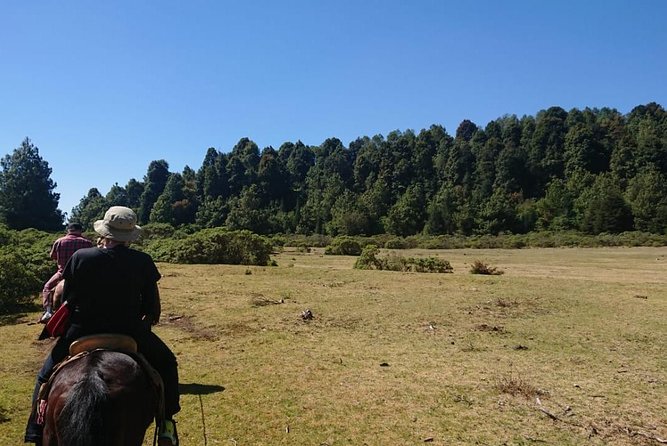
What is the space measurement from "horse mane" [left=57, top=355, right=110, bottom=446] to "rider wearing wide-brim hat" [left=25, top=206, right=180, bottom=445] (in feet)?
2.42

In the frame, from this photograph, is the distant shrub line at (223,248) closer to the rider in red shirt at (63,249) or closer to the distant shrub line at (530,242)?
the distant shrub line at (530,242)

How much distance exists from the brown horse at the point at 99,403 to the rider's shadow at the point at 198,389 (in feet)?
10.5

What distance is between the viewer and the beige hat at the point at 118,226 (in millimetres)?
3785

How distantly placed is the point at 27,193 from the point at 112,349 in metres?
64.2

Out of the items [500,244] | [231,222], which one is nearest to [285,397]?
[500,244]

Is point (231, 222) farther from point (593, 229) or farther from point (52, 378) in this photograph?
point (52, 378)

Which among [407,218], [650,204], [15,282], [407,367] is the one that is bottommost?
[407,367]

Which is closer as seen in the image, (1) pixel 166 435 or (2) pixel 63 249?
(1) pixel 166 435

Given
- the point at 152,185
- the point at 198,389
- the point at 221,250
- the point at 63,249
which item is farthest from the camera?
the point at 152,185

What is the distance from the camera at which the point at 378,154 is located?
95.9 meters

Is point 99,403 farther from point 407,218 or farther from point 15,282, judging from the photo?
point 407,218

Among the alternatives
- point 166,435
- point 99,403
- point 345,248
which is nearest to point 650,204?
point 345,248

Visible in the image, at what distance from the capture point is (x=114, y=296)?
143 inches

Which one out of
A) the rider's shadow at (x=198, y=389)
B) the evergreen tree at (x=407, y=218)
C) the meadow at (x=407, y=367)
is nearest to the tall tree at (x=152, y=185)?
the evergreen tree at (x=407, y=218)
